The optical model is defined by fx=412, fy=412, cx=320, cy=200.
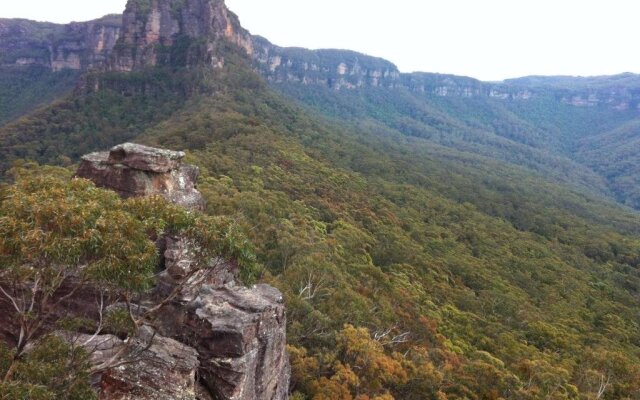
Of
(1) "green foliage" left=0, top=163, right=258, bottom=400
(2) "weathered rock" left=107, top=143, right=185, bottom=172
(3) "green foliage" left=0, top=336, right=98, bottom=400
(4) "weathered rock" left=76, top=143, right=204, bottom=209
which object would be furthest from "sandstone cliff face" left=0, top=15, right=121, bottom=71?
(3) "green foliage" left=0, top=336, right=98, bottom=400

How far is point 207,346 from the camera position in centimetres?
1248

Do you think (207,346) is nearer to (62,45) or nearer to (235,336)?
(235,336)

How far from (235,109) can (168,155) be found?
6858 centimetres

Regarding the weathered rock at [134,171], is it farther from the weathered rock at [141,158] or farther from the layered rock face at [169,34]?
the layered rock face at [169,34]

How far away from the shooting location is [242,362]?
39.9 ft

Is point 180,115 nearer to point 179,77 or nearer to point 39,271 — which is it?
point 179,77

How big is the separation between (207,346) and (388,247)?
3842 centimetres

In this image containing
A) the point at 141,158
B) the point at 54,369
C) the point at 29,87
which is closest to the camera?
the point at 54,369

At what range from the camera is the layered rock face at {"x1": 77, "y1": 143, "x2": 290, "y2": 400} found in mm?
10766

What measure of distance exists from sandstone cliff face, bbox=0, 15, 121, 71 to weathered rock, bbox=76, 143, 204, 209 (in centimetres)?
15254

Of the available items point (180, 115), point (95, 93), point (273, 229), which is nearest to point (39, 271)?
point (273, 229)

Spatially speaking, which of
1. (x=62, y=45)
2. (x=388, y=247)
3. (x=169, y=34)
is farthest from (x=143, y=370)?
(x=62, y=45)

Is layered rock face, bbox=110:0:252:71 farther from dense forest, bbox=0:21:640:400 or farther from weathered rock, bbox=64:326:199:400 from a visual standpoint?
weathered rock, bbox=64:326:199:400

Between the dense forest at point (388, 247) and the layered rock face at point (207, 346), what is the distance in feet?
16.8
